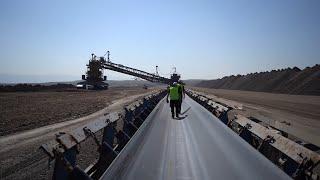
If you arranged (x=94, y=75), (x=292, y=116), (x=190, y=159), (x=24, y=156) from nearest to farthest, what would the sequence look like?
1. (x=190, y=159)
2. (x=24, y=156)
3. (x=292, y=116)
4. (x=94, y=75)

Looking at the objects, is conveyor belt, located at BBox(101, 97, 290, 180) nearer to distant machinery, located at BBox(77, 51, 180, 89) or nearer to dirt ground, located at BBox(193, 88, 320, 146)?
dirt ground, located at BBox(193, 88, 320, 146)

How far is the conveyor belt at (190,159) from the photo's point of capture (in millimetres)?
7047

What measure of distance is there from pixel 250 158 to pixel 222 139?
299cm

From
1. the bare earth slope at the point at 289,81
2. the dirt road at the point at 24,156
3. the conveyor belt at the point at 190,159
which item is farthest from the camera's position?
the bare earth slope at the point at 289,81

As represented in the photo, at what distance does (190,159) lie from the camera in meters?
8.62

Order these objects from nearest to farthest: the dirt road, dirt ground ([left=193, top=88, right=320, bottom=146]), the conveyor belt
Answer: the conveyor belt
the dirt road
dirt ground ([left=193, top=88, right=320, bottom=146])

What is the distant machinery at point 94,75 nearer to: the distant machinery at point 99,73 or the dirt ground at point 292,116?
the distant machinery at point 99,73

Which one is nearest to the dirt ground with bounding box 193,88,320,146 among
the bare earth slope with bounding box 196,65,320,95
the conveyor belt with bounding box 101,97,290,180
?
the conveyor belt with bounding box 101,97,290,180

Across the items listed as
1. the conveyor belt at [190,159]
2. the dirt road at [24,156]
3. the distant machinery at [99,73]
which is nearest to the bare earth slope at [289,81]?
the distant machinery at [99,73]

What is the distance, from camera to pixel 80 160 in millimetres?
10039

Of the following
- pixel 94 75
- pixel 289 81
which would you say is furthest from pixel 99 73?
pixel 289 81

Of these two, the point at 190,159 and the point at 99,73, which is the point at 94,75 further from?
the point at 190,159

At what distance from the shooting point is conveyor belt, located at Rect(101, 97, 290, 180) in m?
7.05

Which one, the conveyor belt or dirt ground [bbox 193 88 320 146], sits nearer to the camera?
the conveyor belt
